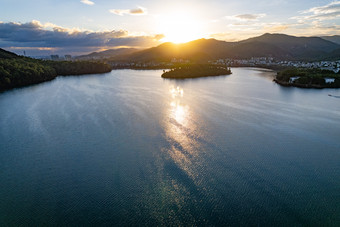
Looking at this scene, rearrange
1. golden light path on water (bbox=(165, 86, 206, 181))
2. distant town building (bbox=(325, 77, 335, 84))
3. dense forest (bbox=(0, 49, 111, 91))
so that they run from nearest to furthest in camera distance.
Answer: golden light path on water (bbox=(165, 86, 206, 181)) < dense forest (bbox=(0, 49, 111, 91)) < distant town building (bbox=(325, 77, 335, 84))

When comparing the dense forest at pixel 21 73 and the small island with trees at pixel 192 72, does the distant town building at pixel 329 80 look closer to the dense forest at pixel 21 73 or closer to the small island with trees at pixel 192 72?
the small island with trees at pixel 192 72

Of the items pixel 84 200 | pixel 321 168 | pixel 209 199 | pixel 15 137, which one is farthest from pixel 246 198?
pixel 15 137

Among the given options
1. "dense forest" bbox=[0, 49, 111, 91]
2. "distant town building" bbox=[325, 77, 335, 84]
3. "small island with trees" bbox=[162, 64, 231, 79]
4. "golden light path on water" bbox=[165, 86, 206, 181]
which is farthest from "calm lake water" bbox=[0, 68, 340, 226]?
"small island with trees" bbox=[162, 64, 231, 79]

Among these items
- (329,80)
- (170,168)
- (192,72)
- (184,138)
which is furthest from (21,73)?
(329,80)

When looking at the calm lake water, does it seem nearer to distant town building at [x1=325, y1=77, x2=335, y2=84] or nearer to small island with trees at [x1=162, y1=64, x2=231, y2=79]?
distant town building at [x1=325, y1=77, x2=335, y2=84]

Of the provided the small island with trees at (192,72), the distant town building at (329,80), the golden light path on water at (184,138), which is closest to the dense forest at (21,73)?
the small island with trees at (192,72)

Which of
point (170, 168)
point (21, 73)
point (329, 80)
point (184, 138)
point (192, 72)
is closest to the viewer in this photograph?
point (170, 168)

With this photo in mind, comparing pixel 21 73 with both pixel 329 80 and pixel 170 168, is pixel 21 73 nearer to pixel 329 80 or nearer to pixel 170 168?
pixel 170 168

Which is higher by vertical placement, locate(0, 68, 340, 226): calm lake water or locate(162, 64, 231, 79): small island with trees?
locate(162, 64, 231, 79): small island with trees
